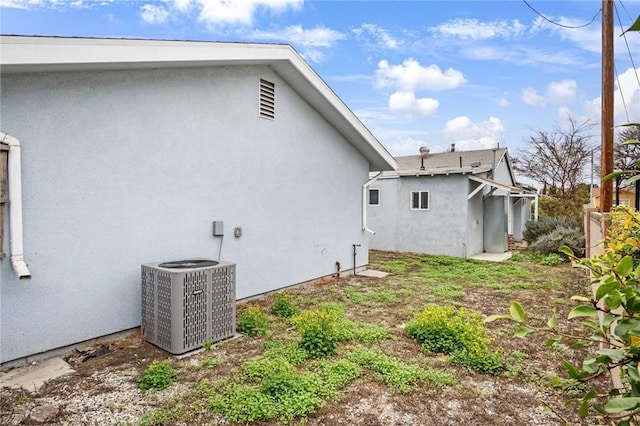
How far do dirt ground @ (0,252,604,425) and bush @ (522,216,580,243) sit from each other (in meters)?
10.9

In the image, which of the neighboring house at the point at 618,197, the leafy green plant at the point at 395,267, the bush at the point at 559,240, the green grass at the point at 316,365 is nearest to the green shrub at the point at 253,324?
the green grass at the point at 316,365

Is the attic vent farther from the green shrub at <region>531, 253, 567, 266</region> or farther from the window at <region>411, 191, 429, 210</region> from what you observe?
the green shrub at <region>531, 253, 567, 266</region>

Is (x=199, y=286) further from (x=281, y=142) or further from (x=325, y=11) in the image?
(x=325, y=11)

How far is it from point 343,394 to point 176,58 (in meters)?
5.07

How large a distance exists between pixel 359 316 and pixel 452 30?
7.64m

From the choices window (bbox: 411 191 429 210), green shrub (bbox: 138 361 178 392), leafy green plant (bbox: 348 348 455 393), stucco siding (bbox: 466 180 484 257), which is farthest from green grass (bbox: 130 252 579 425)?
window (bbox: 411 191 429 210)

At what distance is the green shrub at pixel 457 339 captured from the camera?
4.33 meters

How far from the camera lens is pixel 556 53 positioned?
1068cm

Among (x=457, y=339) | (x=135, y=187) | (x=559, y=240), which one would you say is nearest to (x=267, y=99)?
(x=135, y=187)

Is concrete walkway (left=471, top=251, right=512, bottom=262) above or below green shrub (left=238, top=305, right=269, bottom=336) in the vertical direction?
below

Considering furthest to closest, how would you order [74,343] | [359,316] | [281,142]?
[281,142] → [359,316] → [74,343]

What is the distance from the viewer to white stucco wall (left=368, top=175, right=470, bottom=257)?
13.4 m

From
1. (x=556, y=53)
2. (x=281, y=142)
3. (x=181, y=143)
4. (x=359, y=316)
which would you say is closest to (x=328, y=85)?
(x=281, y=142)

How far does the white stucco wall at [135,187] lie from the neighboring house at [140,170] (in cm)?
2
